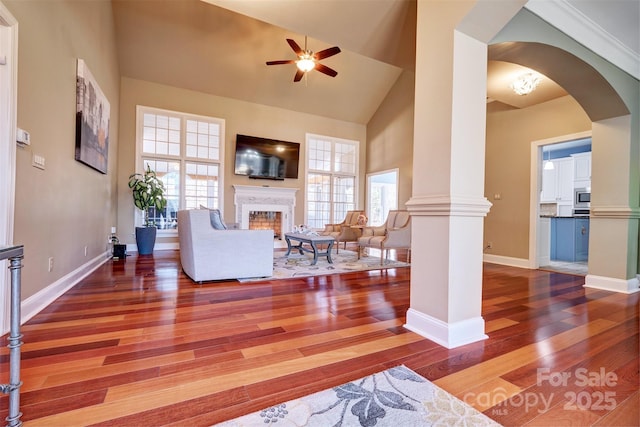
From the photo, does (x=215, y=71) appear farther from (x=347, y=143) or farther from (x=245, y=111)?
(x=347, y=143)

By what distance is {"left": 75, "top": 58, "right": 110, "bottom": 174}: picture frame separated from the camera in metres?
3.16

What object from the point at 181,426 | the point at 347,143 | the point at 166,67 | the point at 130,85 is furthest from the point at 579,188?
the point at 130,85

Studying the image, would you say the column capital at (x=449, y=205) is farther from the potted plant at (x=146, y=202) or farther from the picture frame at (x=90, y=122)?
the potted plant at (x=146, y=202)

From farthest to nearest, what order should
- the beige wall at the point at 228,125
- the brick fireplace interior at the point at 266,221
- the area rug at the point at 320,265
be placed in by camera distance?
the brick fireplace interior at the point at 266,221 < the beige wall at the point at 228,125 < the area rug at the point at 320,265

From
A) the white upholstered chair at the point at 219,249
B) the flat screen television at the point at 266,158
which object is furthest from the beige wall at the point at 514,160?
the flat screen television at the point at 266,158

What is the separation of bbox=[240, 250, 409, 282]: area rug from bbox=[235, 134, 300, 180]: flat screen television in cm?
239

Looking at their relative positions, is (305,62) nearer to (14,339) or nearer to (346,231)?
(346,231)

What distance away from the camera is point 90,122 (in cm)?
352

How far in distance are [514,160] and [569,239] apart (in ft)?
6.86

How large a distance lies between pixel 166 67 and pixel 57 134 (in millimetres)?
3777

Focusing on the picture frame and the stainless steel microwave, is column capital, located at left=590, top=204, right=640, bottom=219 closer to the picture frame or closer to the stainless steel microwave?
the stainless steel microwave

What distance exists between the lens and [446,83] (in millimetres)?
1908

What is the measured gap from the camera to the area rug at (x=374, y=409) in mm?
1144

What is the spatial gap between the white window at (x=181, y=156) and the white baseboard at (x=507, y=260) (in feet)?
18.2
